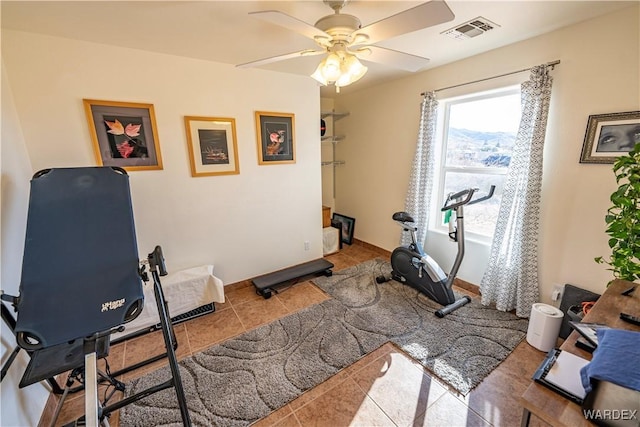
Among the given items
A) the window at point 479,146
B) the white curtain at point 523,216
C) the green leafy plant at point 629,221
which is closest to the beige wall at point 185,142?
the window at point 479,146

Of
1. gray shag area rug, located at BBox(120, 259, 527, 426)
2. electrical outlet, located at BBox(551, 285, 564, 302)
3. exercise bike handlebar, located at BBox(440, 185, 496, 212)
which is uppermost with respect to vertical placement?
exercise bike handlebar, located at BBox(440, 185, 496, 212)

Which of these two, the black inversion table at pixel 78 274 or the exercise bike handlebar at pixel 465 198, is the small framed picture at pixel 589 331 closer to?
the exercise bike handlebar at pixel 465 198

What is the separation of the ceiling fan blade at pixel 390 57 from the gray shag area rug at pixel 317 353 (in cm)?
210

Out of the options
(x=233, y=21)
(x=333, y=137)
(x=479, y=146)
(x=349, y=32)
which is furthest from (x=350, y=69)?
(x=333, y=137)

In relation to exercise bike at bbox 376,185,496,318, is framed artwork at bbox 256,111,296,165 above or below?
above

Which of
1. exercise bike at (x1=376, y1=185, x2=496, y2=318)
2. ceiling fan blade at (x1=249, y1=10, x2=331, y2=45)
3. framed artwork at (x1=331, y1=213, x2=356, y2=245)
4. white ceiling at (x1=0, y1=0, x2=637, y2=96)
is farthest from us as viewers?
framed artwork at (x1=331, y1=213, x2=356, y2=245)

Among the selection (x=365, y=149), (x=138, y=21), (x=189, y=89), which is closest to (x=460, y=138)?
(x=365, y=149)

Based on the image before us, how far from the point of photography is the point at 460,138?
284cm

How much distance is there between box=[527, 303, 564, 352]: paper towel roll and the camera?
190 centimetres

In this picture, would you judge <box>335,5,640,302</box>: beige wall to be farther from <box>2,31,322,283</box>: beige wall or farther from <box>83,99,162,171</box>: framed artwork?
<box>83,99,162,171</box>: framed artwork

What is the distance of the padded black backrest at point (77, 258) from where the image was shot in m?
1.31

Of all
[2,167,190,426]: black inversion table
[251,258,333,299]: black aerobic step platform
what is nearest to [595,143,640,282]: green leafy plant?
[251,258,333,299]: black aerobic step platform

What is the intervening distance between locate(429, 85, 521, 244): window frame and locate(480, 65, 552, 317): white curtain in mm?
240

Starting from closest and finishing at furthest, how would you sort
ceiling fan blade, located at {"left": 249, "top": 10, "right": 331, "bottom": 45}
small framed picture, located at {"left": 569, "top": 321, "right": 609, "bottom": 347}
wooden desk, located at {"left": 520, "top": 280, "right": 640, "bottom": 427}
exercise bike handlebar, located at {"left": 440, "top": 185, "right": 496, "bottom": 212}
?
wooden desk, located at {"left": 520, "top": 280, "right": 640, "bottom": 427}, small framed picture, located at {"left": 569, "top": 321, "right": 609, "bottom": 347}, ceiling fan blade, located at {"left": 249, "top": 10, "right": 331, "bottom": 45}, exercise bike handlebar, located at {"left": 440, "top": 185, "right": 496, "bottom": 212}
